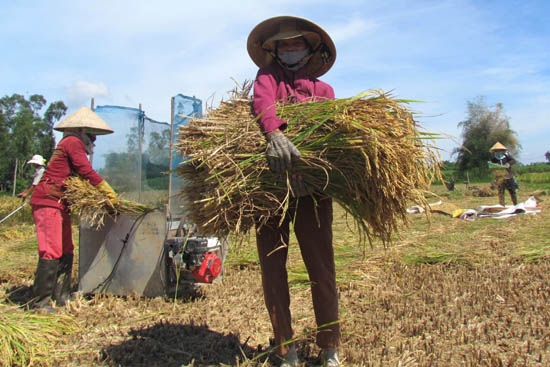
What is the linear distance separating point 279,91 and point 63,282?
284 cm

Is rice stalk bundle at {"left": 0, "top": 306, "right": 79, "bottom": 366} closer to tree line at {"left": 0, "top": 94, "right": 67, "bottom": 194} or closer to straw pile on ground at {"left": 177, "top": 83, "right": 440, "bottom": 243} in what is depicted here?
straw pile on ground at {"left": 177, "top": 83, "right": 440, "bottom": 243}

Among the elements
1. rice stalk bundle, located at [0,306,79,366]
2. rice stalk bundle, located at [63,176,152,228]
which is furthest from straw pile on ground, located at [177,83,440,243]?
rice stalk bundle, located at [63,176,152,228]

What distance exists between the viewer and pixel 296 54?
267 centimetres

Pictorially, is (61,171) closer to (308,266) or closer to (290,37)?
(290,37)

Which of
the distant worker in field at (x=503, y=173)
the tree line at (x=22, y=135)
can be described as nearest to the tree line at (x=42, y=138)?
the tree line at (x=22, y=135)

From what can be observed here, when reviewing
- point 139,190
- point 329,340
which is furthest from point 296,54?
point 139,190

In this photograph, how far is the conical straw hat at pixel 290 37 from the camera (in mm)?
2670

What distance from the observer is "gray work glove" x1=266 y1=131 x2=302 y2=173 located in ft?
7.13

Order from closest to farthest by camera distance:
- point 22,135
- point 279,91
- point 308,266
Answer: point 308,266, point 279,91, point 22,135

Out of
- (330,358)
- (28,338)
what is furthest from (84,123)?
(330,358)

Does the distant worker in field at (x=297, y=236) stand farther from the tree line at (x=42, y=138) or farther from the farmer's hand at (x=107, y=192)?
the tree line at (x=42, y=138)

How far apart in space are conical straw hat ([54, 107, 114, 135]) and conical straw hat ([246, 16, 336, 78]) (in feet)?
6.73

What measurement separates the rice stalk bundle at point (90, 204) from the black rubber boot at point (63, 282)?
42 cm

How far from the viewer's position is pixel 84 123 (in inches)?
165
